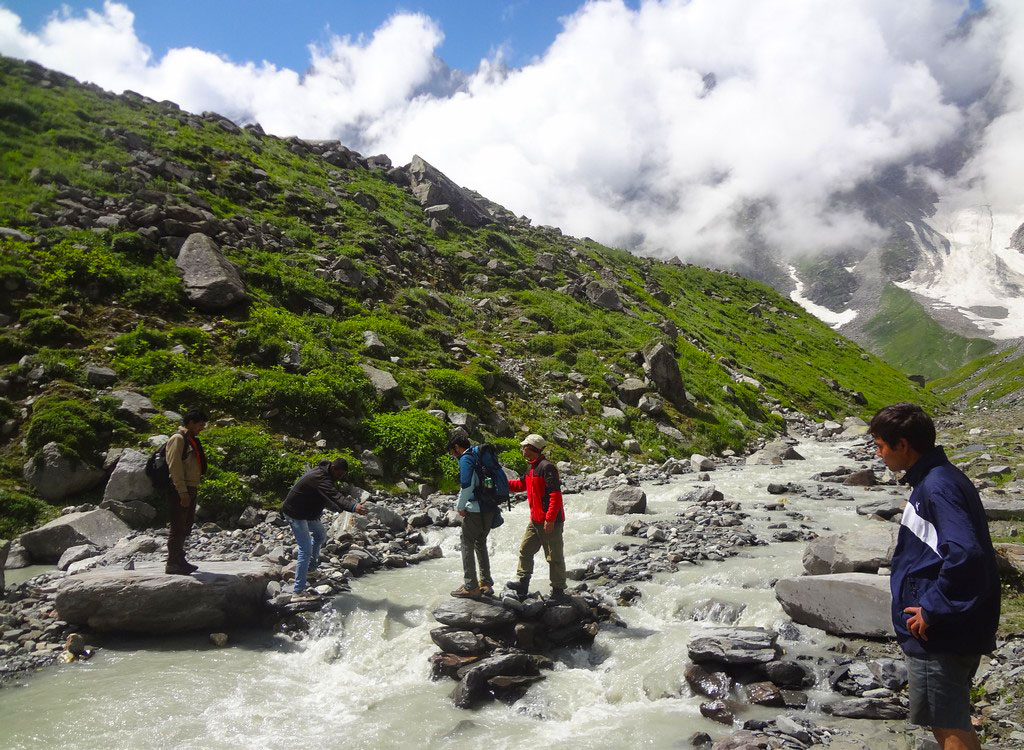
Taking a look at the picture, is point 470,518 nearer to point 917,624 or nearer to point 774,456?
point 917,624

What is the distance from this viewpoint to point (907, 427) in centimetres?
490

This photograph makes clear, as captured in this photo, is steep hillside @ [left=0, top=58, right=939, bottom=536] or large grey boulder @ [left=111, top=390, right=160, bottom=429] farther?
steep hillside @ [left=0, top=58, right=939, bottom=536]

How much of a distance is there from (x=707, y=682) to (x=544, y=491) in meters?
4.08

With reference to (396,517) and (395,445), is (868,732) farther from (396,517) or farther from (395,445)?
(395,445)

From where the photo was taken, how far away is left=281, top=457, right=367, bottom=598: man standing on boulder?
12000 mm

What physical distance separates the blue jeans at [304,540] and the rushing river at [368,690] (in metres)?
0.97

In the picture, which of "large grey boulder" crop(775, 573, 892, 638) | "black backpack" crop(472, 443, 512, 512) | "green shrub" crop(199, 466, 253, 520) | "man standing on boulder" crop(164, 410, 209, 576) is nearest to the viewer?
"large grey boulder" crop(775, 573, 892, 638)

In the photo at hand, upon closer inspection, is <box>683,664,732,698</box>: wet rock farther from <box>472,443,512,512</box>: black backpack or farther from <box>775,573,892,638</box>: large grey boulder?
<box>472,443,512,512</box>: black backpack

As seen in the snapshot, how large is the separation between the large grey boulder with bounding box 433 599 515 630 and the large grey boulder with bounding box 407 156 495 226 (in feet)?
176

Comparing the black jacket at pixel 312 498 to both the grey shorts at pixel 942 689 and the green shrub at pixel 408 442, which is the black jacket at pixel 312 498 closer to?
the green shrub at pixel 408 442

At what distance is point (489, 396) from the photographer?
30.2m

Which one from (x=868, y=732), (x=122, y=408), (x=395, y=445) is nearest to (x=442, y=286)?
(x=395, y=445)

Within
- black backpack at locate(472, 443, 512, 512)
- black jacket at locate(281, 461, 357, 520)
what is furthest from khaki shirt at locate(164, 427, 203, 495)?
black backpack at locate(472, 443, 512, 512)

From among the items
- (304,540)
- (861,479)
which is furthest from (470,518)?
(861,479)
